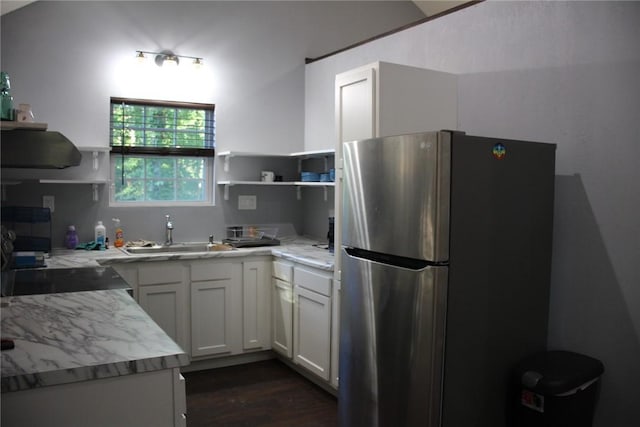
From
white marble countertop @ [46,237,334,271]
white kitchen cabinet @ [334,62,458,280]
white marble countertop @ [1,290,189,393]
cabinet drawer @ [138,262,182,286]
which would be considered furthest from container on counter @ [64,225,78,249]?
white kitchen cabinet @ [334,62,458,280]

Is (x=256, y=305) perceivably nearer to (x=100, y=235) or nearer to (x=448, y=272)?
(x=100, y=235)

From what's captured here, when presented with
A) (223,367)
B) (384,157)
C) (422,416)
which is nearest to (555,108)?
(384,157)

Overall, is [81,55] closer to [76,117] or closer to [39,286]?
[76,117]

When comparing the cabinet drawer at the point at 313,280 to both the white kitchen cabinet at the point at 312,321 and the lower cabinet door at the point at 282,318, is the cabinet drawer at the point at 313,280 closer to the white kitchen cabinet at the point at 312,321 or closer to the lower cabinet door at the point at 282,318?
the white kitchen cabinet at the point at 312,321

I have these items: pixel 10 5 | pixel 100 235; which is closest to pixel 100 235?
pixel 100 235

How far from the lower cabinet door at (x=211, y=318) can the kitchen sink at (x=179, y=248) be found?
0.38m

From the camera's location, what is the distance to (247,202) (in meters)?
4.69

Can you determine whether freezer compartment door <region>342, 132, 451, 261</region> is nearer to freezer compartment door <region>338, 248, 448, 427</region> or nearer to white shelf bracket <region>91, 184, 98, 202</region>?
freezer compartment door <region>338, 248, 448, 427</region>

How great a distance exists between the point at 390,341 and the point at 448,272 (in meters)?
0.43

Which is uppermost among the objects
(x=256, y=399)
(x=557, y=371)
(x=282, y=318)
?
(x=557, y=371)

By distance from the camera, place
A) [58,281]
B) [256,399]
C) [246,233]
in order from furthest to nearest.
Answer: [246,233], [256,399], [58,281]

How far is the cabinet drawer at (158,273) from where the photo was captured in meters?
3.71

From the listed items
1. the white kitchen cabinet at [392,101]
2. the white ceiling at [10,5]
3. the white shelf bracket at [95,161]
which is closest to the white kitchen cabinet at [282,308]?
the white kitchen cabinet at [392,101]

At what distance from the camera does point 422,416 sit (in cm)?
220
